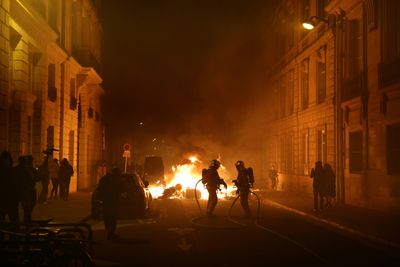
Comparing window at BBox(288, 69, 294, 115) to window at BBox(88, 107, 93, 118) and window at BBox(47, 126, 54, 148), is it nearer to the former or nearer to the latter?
A: window at BBox(88, 107, 93, 118)

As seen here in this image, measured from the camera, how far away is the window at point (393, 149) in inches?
739

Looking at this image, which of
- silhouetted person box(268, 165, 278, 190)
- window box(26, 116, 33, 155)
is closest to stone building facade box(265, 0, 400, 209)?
silhouetted person box(268, 165, 278, 190)

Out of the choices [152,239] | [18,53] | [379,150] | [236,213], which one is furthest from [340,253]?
[18,53]

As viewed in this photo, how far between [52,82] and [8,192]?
605 inches

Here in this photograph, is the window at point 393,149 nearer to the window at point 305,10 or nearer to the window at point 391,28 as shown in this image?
the window at point 391,28

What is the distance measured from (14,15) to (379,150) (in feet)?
43.7

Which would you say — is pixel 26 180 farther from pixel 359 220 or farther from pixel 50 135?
pixel 50 135

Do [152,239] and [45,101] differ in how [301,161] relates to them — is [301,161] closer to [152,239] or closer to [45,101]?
[45,101]

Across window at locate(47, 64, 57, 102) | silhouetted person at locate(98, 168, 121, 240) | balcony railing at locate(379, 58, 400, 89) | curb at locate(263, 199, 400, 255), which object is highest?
window at locate(47, 64, 57, 102)

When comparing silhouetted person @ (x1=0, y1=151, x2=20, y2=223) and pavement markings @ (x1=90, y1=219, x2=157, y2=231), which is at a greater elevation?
silhouetted person @ (x1=0, y1=151, x2=20, y2=223)

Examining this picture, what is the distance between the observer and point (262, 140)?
4056 centimetres

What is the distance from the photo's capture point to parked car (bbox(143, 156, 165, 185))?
107ft

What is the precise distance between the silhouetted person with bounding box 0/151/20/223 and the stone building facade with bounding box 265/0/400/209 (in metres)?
11.9

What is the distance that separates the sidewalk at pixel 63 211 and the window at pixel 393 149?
10265 mm
